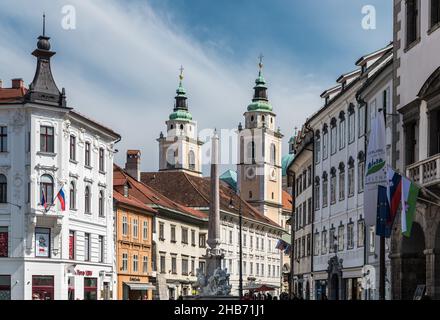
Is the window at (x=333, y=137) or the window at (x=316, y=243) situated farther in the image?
the window at (x=316, y=243)

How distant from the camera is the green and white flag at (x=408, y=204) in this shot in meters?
24.6

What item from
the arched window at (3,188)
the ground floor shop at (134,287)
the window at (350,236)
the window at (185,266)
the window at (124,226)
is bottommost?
the ground floor shop at (134,287)

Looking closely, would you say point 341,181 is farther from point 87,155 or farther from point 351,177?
point 87,155

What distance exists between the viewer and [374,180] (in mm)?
28484

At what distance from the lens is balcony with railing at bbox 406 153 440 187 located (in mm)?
25266

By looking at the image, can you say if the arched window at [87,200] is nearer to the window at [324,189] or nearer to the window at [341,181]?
the window at [324,189]

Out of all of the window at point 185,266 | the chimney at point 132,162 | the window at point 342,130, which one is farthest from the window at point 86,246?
the chimney at point 132,162

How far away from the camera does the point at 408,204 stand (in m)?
24.8

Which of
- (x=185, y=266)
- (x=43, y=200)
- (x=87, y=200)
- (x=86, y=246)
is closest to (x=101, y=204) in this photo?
(x=87, y=200)

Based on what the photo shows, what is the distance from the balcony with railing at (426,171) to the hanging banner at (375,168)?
0.84 m

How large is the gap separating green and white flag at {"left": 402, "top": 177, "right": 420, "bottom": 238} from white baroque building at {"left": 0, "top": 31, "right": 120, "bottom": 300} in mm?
35052
